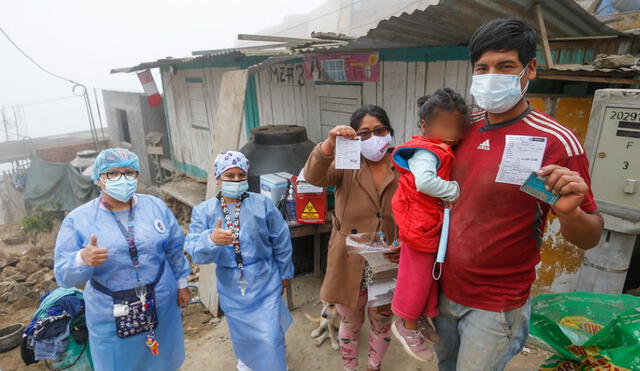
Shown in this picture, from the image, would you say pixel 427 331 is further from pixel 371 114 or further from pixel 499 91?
pixel 371 114

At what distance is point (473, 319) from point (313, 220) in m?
2.61

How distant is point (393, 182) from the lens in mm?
2553

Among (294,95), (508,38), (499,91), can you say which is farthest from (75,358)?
(294,95)

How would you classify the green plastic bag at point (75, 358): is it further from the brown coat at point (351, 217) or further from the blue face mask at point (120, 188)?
the brown coat at point (351, 217)

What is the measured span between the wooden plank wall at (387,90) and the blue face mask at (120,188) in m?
2.96

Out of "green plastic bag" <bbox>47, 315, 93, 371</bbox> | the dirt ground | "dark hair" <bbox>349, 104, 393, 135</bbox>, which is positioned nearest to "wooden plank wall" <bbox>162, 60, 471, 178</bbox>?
"dark hair" <bbox>349, 104, 393, 135</bbox>

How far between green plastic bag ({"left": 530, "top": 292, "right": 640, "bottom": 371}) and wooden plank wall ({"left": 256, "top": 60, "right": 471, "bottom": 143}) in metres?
2.03

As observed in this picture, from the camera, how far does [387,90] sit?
4.49 metres

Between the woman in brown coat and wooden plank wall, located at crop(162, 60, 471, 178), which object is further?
wooden plank wall, located at crop(162, 60, 471, 178)

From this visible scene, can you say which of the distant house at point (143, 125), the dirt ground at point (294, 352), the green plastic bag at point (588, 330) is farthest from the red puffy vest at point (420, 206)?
the distant house at point (143, 125)

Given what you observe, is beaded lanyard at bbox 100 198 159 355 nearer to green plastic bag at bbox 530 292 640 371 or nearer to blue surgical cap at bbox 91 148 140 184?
blue surgical cap at bbox 91 148 140 184

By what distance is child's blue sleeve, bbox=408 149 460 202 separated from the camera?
159cm

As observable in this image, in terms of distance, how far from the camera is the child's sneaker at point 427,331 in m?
1.85

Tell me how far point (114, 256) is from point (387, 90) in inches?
134
